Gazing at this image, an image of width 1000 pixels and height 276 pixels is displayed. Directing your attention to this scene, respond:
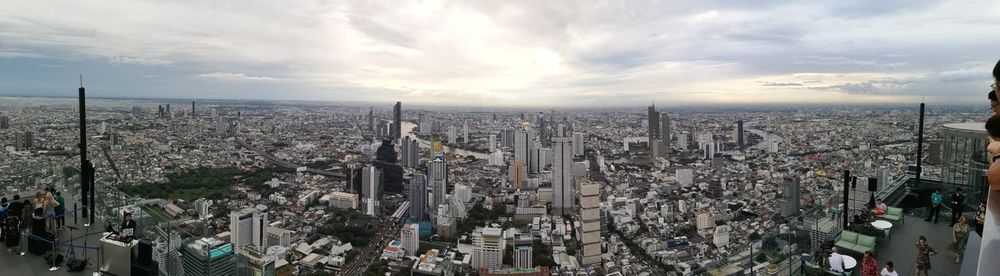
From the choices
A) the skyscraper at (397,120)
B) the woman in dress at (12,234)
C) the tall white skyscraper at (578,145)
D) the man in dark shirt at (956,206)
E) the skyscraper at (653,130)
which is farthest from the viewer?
the skyscraper at (397,120)

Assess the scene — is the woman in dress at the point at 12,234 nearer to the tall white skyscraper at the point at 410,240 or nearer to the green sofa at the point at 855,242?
the green sofa at the point at 855,242

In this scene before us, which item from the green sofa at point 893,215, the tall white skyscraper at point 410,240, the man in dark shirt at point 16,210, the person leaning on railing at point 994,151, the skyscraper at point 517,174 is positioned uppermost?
the person leaning on railing at point 994,151

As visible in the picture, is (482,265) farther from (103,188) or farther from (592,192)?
(103,188)

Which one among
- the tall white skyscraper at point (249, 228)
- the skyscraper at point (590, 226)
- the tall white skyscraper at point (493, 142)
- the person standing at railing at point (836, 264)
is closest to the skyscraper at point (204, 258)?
the person standing at railing at point (836, 264)

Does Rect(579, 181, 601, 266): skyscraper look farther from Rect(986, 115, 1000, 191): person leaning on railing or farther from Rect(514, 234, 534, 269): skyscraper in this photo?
Rect(986, 115, 1000, 191): person leaning on railing

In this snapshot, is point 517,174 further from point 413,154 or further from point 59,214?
point 59,214

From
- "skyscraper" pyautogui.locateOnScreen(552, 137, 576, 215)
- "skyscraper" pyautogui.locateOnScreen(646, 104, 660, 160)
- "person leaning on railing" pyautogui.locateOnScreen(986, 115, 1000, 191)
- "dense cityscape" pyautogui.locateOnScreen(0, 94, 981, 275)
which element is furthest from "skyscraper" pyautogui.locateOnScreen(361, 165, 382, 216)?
"person leaning on railing" pyautogui.locateOnScreen(986, 115, 1000, 191)
